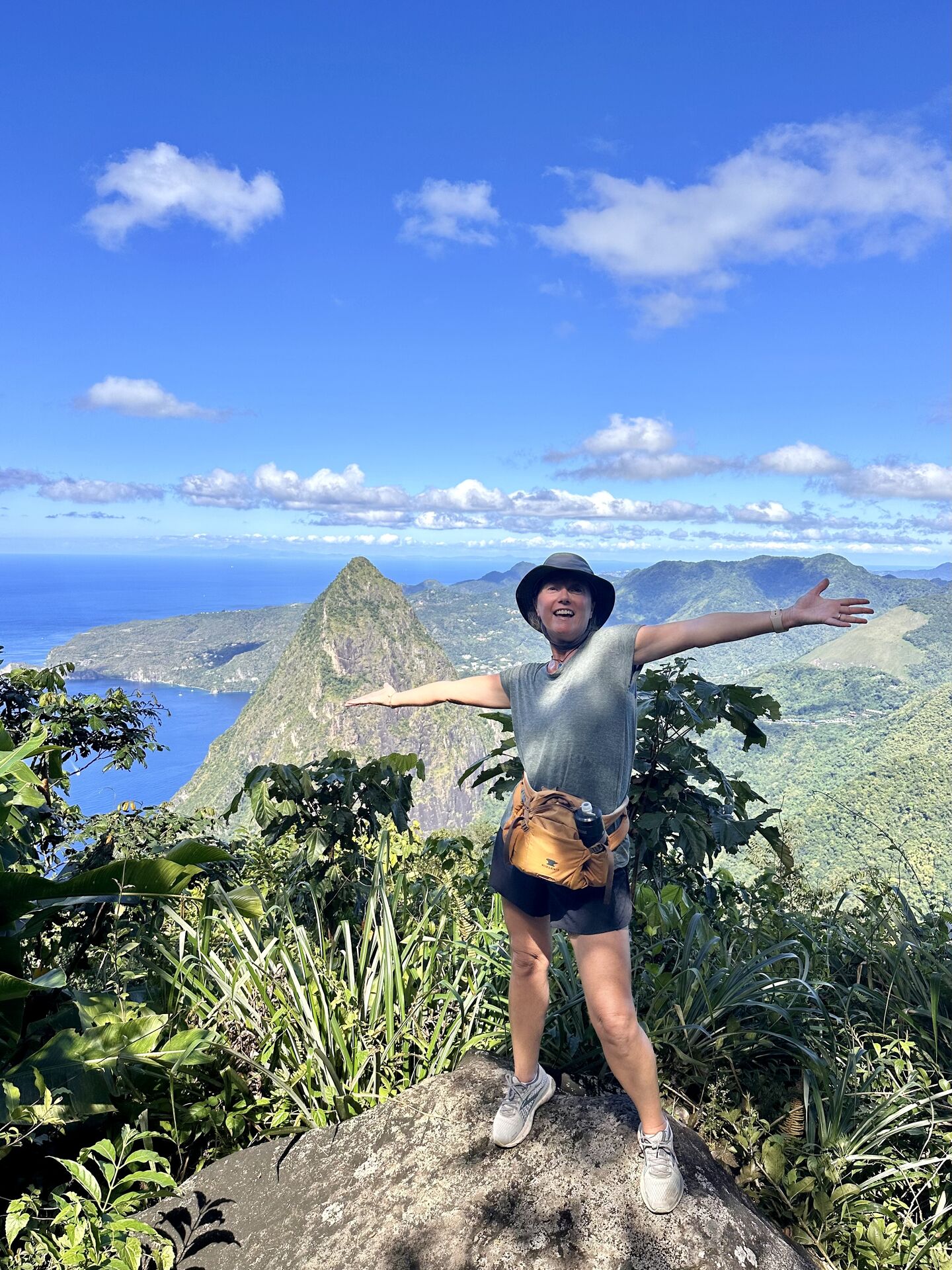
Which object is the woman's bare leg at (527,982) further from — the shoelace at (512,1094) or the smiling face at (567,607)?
the smiling face at (567,607)

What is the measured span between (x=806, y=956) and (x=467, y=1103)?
145cm

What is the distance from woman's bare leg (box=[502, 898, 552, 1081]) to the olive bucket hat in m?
0.97

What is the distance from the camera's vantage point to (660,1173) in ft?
6.44

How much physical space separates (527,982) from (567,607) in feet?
4.13

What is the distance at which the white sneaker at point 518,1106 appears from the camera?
7.14 feet

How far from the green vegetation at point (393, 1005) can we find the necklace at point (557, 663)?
51.2 inches

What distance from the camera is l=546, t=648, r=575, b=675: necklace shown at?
2.23m

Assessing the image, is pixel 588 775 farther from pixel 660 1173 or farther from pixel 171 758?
pixel 171 758

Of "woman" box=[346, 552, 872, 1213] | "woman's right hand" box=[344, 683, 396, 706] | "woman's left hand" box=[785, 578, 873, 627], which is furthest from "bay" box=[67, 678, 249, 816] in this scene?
"woman's left hand" box=[785, 578, 873, 627]

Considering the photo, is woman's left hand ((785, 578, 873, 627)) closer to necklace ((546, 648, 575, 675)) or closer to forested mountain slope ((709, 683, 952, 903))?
necklace ((546, 648, 575, 675))

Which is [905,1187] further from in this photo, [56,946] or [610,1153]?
[56,946]

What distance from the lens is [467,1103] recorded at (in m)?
2.36

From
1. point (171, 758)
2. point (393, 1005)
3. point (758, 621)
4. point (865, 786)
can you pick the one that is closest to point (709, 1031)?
point (393, 1005)

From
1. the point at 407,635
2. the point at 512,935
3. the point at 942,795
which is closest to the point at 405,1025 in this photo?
the point at 512,935
